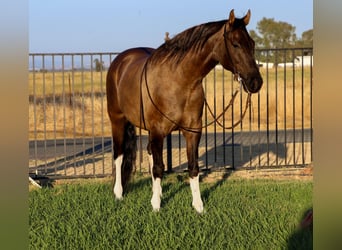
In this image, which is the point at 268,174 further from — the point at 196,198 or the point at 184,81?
the point at 184,81

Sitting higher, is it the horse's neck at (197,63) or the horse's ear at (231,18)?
the horse's ear at (231,18)

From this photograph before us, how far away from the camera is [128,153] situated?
23.5 feet

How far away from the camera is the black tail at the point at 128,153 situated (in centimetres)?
707

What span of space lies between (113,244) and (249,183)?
3524 mm

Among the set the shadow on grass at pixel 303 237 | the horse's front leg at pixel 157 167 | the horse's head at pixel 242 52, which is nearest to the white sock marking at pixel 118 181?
the horse's front leg at pixel 157 167

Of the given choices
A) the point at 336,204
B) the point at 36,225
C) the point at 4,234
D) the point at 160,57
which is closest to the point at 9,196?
A: the point at 4,234

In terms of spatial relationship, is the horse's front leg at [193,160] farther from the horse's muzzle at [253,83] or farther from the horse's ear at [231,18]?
the horse's ear at [231,18]

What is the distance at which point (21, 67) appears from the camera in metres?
1.51

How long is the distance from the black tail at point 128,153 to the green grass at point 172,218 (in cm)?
25

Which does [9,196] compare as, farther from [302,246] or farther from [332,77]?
[302,246]

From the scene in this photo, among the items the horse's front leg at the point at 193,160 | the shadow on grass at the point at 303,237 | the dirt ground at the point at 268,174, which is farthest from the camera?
the dirt ground at the point at 268,174

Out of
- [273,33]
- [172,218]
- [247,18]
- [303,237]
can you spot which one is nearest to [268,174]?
[172,218]

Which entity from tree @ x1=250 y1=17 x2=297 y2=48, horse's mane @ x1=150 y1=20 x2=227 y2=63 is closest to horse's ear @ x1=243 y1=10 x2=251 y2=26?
horse's mane @ x1=150 y1=20 x2=227 y2=63

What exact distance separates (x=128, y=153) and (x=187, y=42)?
201 centimetres
